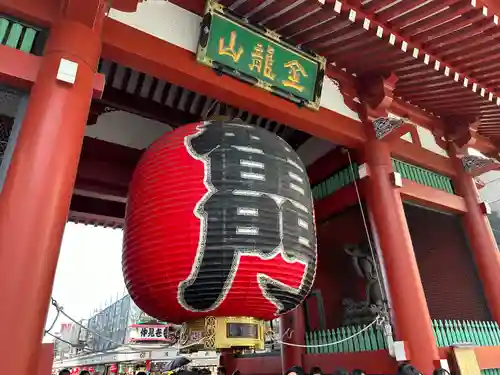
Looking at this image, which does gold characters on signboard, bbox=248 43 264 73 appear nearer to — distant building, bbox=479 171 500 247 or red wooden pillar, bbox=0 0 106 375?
red wooden pillar, bbox=0 0 106 375

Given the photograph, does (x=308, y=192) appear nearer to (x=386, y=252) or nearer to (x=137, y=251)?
(x=137, y=251)

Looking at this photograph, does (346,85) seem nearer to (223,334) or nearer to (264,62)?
(264,62)

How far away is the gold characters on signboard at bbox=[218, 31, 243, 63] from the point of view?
373cm

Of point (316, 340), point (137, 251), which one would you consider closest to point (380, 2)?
point (137, 251)

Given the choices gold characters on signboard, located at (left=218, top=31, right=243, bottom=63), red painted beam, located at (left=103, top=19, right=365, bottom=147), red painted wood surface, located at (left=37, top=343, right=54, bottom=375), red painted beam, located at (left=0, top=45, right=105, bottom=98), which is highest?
gold characters on signboard, located at (left=218, top=31, right=243, bottom=63)

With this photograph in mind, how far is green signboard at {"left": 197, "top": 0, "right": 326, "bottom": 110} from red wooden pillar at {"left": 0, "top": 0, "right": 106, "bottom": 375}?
1109 millimetres

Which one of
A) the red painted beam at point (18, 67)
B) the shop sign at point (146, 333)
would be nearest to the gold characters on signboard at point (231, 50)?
the red painted beam at point (18, 67)

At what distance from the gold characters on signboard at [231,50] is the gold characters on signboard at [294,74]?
1.86 ft

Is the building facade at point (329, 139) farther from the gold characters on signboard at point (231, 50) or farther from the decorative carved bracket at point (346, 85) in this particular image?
the gold characters on signboard at point (231, 50)

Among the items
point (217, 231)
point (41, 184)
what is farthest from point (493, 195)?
point (41, 184)

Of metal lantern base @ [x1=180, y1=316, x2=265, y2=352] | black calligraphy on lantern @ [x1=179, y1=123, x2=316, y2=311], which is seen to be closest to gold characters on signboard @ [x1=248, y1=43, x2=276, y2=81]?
black calligraphy on lantern @ [x1=179, y1=123, x2=316, y2=311]

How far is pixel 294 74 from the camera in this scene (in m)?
4.20

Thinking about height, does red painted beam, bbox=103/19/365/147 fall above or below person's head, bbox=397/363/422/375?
above

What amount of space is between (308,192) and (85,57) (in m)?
1.86
